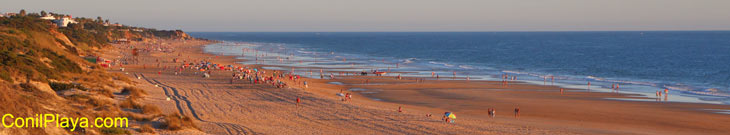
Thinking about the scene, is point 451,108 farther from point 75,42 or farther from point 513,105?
point 75,42

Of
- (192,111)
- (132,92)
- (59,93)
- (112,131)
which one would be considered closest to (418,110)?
(192,111)

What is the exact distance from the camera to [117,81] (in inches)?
1427

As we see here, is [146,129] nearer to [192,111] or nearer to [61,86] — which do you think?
[192,111]

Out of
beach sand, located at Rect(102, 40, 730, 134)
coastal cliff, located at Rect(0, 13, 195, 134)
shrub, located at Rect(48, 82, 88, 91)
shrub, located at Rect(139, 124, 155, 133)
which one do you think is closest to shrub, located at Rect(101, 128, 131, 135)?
coastal cliff, located at Rect(0, 13, 195, 134)

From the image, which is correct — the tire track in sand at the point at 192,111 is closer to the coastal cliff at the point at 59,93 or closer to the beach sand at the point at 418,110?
the beach sand at the point at 418,110

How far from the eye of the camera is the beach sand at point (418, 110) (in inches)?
984

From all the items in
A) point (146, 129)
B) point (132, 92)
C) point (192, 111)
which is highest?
point (132, 92)

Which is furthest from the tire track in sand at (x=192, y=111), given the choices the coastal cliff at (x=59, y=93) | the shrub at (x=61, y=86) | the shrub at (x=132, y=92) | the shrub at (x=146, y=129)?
the shrub at (x=61, y=86)

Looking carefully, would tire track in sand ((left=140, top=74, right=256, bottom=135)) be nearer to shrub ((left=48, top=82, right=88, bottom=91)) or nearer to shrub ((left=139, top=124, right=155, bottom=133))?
shrub ((left=139, top=124, right=155, bottom=133))

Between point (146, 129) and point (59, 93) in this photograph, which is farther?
point (59, 93)

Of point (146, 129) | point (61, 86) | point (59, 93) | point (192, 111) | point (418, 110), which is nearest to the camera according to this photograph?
point (146, 129)

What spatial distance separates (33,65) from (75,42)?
51.2 meters

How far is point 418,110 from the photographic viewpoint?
32.6 meters

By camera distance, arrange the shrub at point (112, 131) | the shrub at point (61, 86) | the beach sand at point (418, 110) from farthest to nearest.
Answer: the shrub at point (61, 86) → the beach sand at point (418, 110) → the shrub at point (112, 131)
